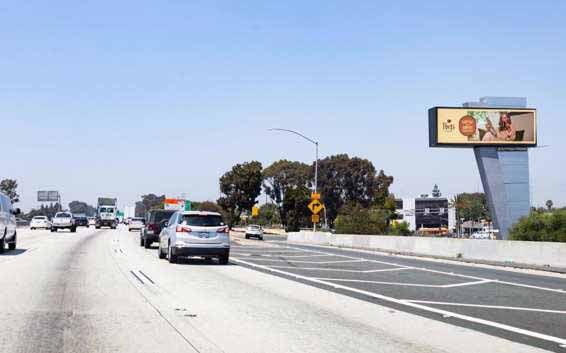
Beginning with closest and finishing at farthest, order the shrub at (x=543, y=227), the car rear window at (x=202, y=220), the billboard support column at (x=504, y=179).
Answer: the car rear window at (x=202, y=220)
the shrub at (x=543, y=227)
the billboard support column at (x=504, y=179)

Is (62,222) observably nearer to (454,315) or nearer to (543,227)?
(543,227)

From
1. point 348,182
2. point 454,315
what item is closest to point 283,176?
point 348,182

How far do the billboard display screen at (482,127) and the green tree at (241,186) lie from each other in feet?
129

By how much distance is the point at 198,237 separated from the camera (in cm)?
2302

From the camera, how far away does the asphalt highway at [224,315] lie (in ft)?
29.2

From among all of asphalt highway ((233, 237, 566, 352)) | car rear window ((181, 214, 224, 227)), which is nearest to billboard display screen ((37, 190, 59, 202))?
asphalt highway ((233, 237, 566, 352))

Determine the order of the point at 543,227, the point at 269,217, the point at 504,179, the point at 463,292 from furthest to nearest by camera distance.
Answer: the point at 269,217, the point at 504,179, the point at 543,227, the point at 463,292

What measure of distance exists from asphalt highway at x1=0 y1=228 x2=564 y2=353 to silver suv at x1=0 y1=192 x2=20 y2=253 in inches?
281

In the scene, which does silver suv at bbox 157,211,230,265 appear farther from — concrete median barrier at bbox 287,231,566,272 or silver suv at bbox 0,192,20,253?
concrete median barrier at bbox 287,231,566,272

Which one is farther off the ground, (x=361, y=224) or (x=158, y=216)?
(x=361, y=224)

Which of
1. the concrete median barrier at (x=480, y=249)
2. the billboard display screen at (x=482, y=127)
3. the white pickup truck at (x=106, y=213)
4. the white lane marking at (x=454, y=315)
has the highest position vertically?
the billboard display screen at (x=482, y=127)

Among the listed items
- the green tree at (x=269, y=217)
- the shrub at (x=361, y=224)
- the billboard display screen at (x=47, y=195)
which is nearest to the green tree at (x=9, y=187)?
the billboard display screen at (x=47, y=195)

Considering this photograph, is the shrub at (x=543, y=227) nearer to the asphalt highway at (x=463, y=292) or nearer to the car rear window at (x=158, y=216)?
the asphalt highway at (x=463, y=292)

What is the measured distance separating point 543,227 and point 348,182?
79.3 m
